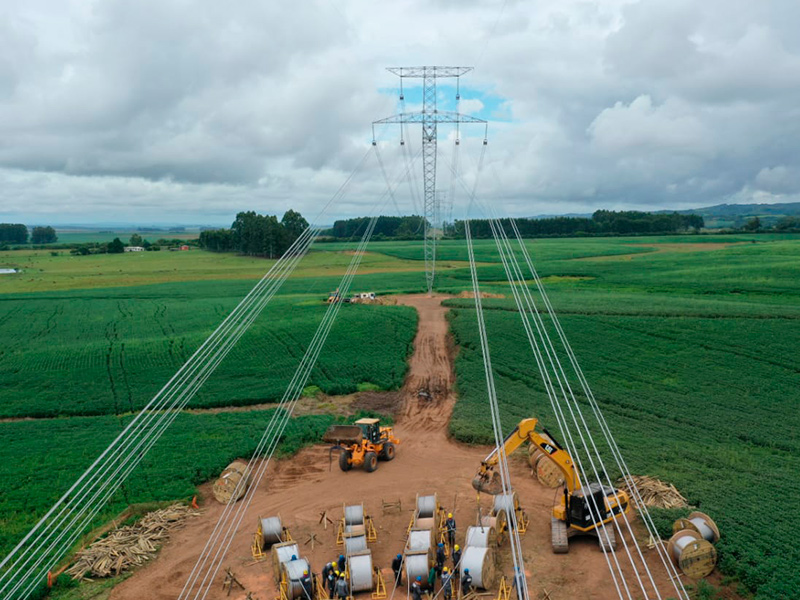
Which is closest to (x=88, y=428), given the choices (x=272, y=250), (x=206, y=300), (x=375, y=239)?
(x=206, y=300)

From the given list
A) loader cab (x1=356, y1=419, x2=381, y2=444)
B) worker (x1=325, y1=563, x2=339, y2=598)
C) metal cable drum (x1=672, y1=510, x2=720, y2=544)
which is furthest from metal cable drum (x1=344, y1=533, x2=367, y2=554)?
metal cable drum (x1=672, y1=510, x2=720, y2=544)

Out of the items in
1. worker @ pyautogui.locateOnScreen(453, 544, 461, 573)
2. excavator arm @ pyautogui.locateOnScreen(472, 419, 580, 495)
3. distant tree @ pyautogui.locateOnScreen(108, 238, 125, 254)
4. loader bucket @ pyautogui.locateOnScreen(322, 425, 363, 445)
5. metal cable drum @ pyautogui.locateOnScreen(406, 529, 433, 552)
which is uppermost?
distant tree @ pyautogui.locateOnScreen(108, 238, 125, 254)

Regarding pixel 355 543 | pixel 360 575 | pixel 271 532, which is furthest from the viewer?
pixel 271 532

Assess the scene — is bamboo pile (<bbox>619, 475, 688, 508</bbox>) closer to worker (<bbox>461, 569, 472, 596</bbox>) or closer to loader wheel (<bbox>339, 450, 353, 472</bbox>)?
worker (<bbox>461, 569, 472, 596</bbox>)

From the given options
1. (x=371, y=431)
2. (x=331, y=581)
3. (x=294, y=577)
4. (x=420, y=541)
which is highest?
(x=371, y=431)

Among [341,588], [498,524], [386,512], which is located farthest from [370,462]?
[341,588]

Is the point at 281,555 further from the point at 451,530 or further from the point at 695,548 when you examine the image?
the point at 695,548

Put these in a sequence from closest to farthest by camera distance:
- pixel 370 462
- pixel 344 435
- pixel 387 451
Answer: pixel 370 462 → pixel 344 435 → pixel 387 451
